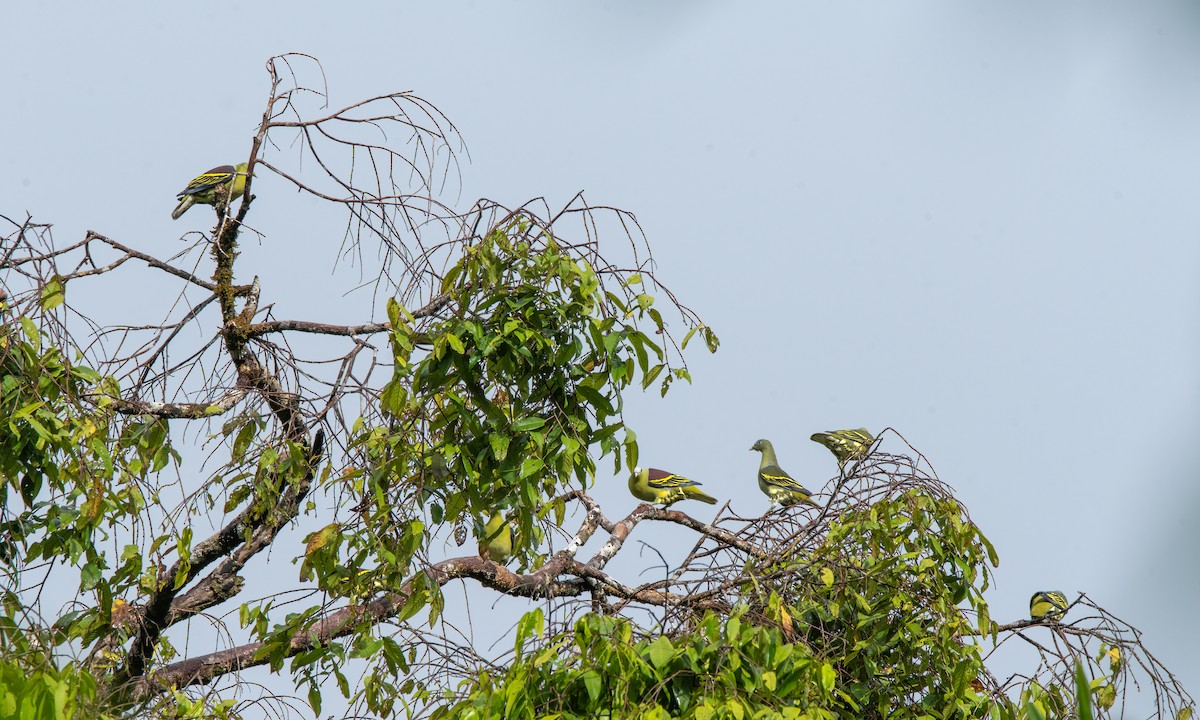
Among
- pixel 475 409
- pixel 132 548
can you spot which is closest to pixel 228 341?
pixel 132 548

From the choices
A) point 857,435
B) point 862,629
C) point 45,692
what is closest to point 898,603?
point 862,629

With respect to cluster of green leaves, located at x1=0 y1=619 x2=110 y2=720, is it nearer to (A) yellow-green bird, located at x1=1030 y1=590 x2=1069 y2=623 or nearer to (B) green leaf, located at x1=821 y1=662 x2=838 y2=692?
(B) green leaf, located at x1=821 y1=662 x2=838 y2=692

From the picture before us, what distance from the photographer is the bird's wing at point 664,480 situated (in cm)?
648

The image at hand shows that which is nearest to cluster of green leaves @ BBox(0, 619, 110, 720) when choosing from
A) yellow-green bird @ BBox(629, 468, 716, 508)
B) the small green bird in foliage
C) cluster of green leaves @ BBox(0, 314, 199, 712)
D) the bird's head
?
cluster of green leaves @ BBox(0, 314, 199, 712)

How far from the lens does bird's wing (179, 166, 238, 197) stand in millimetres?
5523

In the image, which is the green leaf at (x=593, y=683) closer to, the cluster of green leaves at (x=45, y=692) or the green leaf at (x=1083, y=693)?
the cluster of green leaves at (x=45, y=692)

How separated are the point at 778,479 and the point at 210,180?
3095 millimetres

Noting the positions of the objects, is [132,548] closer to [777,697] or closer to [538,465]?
[538,465]

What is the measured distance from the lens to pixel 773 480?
662 cm

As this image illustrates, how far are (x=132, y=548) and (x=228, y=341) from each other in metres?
0.94

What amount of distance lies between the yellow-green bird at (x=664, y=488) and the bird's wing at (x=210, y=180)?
240 cm

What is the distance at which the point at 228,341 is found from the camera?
449 cm

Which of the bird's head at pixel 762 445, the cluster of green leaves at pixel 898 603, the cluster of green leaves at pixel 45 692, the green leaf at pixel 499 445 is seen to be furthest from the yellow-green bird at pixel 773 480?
the cluster of green leaves at pixel 45 692

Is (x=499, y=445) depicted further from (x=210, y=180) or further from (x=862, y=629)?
(x=210, y=180)
